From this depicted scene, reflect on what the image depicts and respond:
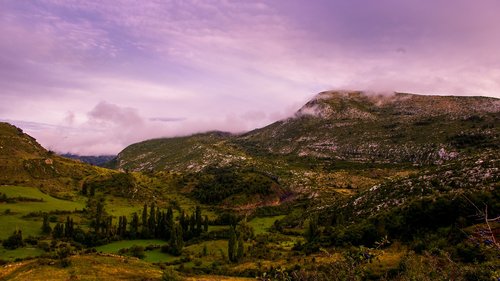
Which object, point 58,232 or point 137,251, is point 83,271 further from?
point 58,232

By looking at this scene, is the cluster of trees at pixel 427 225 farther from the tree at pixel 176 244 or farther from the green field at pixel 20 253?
the green field at pixel 20 253

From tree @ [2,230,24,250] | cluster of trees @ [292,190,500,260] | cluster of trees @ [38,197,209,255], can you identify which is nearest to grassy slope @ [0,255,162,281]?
cluster of trees @ [292,190,500,260]

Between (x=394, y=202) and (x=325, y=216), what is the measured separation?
50651mm

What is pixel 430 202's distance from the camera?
107 m

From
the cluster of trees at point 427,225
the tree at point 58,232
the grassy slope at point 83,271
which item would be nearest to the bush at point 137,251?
the tree at point 58,232

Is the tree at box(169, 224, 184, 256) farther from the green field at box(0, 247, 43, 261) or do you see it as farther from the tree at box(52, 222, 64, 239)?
the tree at box(52, 222, 64, 239)

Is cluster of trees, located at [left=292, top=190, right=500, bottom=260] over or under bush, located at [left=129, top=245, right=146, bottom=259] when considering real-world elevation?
over

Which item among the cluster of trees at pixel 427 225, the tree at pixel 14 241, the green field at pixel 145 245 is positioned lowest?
the green field at pixel 145 245

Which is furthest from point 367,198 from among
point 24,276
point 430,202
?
point 24,276

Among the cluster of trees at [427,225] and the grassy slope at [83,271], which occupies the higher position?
the cluster of trees at [427,225]

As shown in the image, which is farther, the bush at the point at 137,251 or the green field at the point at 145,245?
the bush at the point at 137,251

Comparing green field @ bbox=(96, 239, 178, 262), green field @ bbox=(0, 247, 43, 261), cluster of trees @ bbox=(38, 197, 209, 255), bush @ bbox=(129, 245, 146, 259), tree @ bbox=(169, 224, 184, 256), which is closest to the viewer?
green field @ bbox=(0, 247, 43, 261)

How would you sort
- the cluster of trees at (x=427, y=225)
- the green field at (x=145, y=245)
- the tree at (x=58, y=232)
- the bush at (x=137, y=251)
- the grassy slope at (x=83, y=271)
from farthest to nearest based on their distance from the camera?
the tree at (x=58, y=232)
the bush at (x=137, y=251)
the green field at (x=145, y=245)
the grassy slope at (x=83, y=271)
the cluster of trees at (x=427, y=225)

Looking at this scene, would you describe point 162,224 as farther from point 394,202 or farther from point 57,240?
point 394,202
